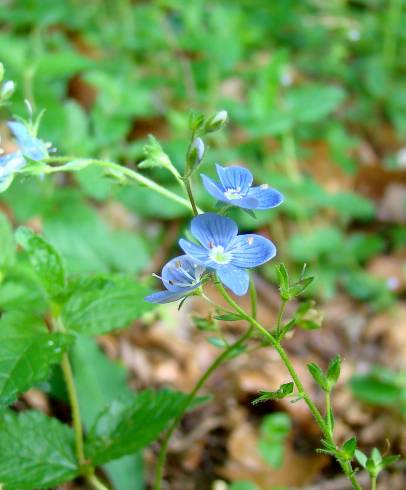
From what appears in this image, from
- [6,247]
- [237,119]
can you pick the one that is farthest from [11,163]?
[237,119]

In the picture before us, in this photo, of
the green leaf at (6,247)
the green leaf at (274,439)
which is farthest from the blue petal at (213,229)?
the green leaf at (274,439)

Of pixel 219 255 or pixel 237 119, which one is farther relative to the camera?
pixel 237 119

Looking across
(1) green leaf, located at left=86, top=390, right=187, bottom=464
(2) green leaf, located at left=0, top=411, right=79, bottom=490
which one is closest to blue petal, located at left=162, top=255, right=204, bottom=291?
(1) green leaf, located at left=86, top=390, right=187, bottom=464

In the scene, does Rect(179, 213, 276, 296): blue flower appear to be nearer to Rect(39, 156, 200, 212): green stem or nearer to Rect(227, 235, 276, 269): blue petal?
Rect(227, 235, 276, 269): blue petal

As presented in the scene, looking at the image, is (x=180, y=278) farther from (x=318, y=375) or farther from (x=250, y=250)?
(x=318, y=375)

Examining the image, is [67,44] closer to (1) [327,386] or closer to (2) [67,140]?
(2) [67,140]

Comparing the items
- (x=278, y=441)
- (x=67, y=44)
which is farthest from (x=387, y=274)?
(x=67, y=44)
